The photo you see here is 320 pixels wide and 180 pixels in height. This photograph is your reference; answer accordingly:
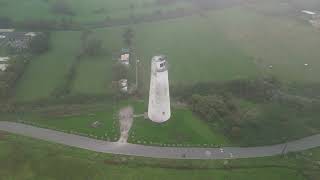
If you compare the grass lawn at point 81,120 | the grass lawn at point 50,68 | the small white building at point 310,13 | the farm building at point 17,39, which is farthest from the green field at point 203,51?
the grass lawn at point 81,120

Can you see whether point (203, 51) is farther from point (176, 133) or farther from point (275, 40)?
point (176, 133)

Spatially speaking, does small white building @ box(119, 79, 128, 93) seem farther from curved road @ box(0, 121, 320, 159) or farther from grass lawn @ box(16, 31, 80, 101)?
curved road @ box(0, 121, 320, 159)

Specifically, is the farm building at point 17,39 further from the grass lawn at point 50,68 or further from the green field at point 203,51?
the green field at point 203,51

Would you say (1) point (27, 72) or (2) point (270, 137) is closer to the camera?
(2) point (270, 137)

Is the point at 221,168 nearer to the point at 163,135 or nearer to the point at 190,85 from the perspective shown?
the point at 163,135

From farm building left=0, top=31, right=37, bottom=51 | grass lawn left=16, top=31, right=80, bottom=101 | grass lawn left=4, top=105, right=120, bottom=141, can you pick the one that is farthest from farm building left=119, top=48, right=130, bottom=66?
farm building left=0, top=31, right=37, bottom=51

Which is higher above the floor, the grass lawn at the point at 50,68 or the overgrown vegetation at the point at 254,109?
the grass lawn at the point at 50,68

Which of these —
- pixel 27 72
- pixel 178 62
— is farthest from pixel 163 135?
pixel 27 72
